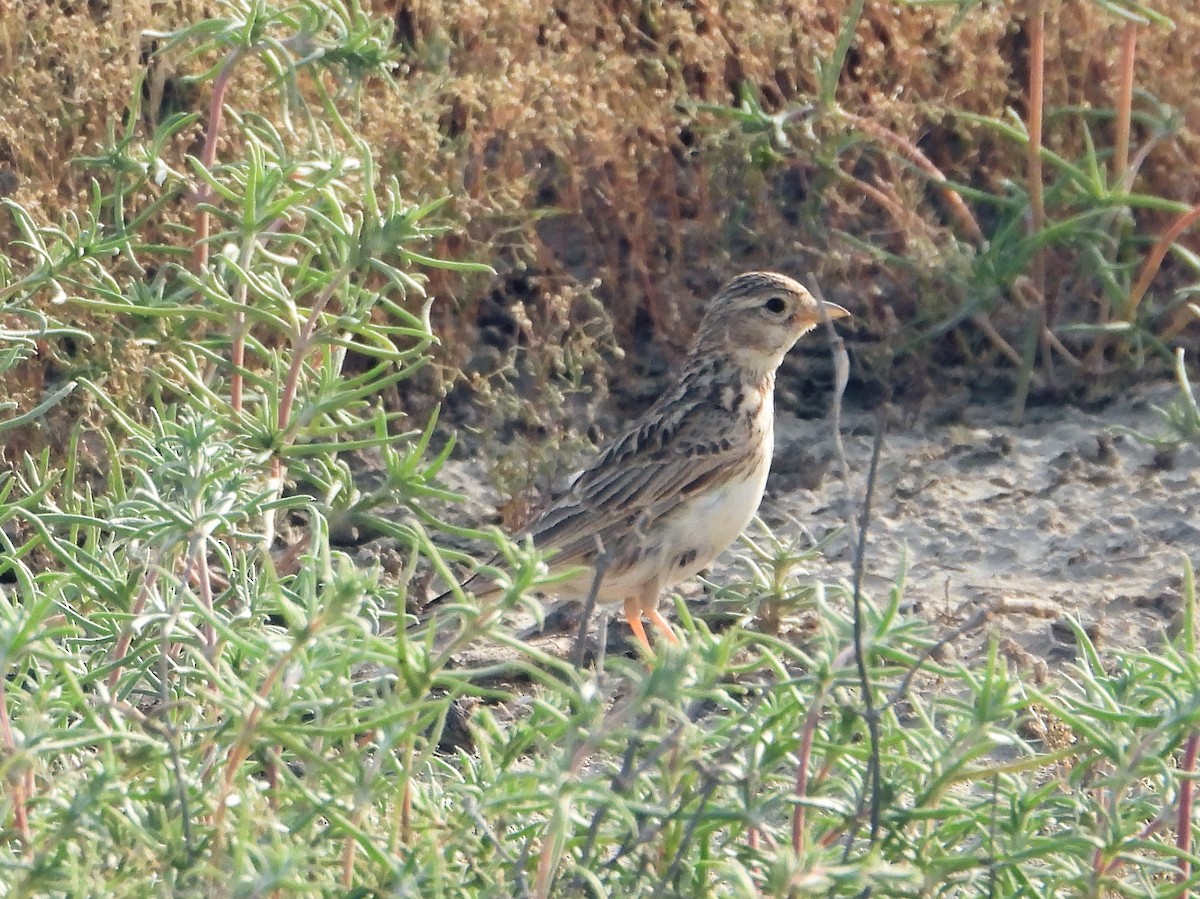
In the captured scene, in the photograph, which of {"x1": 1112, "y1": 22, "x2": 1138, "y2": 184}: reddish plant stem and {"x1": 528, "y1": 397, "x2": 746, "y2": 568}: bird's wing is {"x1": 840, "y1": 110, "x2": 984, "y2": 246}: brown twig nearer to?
{"x1": 1112, "y1": 22, "x2": 1138, "y2": 184}: reddish plant stem

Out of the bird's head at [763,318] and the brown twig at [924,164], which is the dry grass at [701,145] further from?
the bird's head at [763,318]

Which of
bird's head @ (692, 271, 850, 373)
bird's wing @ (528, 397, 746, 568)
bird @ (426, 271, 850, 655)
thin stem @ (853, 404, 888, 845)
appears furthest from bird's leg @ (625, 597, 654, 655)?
thin stem @ (853, 404, 888, 845)

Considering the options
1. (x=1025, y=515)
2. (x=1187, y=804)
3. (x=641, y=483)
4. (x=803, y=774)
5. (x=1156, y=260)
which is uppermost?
(x=803, y=774)

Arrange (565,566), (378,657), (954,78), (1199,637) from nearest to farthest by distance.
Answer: (378,657), (1199,637), (565,566), (954,78)

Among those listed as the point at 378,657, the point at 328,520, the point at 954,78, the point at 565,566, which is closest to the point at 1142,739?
the point at 378,657

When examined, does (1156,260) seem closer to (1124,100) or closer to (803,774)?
(1124,100)

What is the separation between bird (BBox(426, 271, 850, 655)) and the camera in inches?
227

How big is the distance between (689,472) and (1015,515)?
50.0 inches

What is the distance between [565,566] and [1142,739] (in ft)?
9.63

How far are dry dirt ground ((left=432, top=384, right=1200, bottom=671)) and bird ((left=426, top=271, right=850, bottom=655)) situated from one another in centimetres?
40

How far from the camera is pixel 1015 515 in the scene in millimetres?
6426

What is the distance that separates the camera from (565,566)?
5.89 m

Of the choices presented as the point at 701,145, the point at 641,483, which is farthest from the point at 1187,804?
the point at 701,145

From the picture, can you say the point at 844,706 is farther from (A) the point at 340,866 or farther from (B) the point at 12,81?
(B) the point at 12,81
